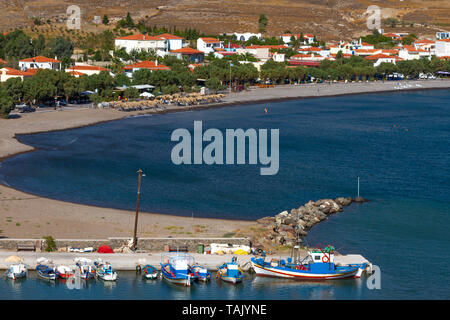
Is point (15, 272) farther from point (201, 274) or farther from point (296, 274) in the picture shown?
point (296, 274)

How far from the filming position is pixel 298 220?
40281 millimetres

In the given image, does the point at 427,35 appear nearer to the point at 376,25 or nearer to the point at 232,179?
the point at 376,25

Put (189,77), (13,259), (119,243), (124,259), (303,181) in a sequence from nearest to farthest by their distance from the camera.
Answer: (13,259) < (124,259) < (119,243) < (303,181) < (189,77)

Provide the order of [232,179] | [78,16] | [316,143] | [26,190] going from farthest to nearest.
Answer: [78,16] < [316,143] < [232,179] < [26,190]

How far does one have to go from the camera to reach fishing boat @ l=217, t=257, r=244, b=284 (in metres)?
31.6

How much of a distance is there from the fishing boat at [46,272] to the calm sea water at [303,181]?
115 inches

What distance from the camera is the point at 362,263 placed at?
33156 mm

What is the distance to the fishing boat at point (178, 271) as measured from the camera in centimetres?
3156

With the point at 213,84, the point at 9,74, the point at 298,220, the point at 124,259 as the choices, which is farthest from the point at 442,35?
the point at 124,259

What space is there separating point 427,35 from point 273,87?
83.3 m

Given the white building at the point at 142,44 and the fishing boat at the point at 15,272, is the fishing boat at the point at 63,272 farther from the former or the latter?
the white building at the point at 142,44

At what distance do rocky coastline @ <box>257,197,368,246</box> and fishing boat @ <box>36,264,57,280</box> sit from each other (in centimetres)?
1039

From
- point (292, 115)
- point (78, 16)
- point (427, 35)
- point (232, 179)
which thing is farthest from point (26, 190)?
point (427, 35)

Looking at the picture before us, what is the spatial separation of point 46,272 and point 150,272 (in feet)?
14.4
